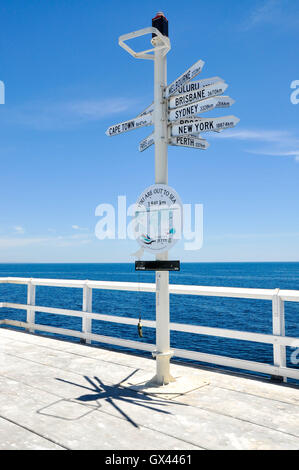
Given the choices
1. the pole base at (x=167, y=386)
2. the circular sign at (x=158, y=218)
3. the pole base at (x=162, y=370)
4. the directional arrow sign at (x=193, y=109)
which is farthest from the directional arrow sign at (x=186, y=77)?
the pole base at (x=167, y=386)

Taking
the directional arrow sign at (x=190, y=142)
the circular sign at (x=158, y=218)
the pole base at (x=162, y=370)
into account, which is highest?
the directional arrow sign at (x=190, y=142)

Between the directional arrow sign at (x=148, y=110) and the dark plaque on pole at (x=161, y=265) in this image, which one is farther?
the directional arrow sign at (x=148, y=110)

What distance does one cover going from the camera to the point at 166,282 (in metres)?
4.75

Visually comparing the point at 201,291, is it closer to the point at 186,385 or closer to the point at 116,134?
the point at 186,385

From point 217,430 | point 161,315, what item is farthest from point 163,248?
point 217,430

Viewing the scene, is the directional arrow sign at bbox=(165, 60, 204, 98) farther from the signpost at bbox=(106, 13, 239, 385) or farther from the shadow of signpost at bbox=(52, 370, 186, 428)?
the shadow of signpost at bbox=(52, 370, 186, 428)

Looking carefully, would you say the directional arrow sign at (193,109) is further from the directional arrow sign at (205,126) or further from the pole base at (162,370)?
the pole base at (162,370)

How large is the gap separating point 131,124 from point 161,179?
103 cm

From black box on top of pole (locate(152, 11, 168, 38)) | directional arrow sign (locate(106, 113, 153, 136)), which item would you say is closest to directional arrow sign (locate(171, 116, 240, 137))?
directional arrow sign (locate(106, 113, 153, 136))

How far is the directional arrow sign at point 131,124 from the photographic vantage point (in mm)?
Result: 5067

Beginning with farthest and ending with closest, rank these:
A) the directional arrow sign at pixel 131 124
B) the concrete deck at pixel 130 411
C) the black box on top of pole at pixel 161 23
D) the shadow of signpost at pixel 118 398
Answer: the directional arrow sign at pixel 131 124, the black box on top of pole at pixel 161 23, the shadow of signpost at pixel 118 398, the concrete deck at pixel 130 411

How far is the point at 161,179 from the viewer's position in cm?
483

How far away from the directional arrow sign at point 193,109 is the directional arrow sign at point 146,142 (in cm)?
39

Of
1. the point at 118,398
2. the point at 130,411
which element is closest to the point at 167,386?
the point at 118,398
